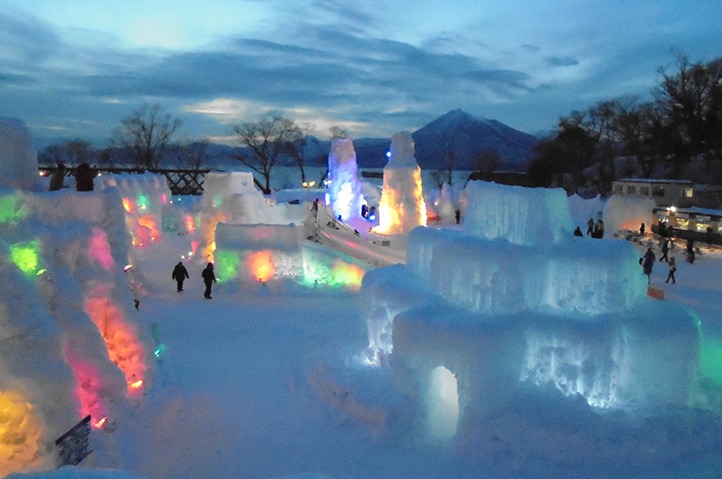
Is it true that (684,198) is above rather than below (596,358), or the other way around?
above

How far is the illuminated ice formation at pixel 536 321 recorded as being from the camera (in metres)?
7.75

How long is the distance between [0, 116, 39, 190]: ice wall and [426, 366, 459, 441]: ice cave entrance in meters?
7.35

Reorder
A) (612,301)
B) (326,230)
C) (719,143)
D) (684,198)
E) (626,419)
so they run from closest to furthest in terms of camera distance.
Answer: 1. (626,419)
2. (612,301)
3. (326,230)
4. (684,198)
5. (719,143)

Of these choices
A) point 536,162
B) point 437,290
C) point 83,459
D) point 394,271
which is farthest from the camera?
point 536,162

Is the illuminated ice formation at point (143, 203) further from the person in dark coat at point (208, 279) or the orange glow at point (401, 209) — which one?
the orange glow at point (401, 209)

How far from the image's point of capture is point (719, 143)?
33219 mm

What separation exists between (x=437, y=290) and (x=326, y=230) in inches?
490

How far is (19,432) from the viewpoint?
5.98m

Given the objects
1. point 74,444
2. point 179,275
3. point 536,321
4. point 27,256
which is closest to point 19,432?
A: point 74,444

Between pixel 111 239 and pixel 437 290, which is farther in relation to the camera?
pixel 111 239

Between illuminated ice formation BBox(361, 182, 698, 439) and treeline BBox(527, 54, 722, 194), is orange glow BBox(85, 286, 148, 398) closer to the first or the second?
illuminated ice formation BBox(361, 182, 698, 439)

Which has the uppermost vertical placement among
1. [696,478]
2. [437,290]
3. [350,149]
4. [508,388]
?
[350,149]

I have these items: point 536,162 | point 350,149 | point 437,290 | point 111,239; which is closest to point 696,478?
point 437,290

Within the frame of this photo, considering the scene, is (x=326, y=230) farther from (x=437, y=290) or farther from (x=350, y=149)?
(x=437, y=290)
